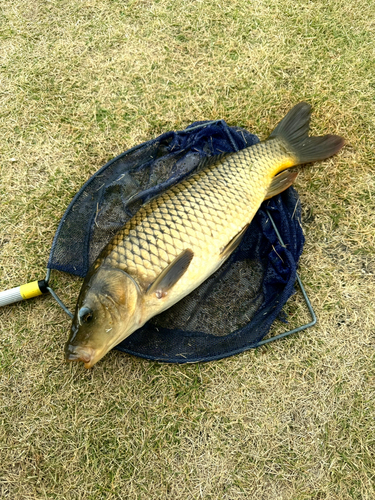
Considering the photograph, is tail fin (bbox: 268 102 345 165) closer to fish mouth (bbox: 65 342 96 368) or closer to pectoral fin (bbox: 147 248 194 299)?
pectoral fin (bbox: 147 248 194 299)

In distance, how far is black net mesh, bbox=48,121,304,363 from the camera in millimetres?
2076

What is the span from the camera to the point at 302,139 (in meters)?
2.28

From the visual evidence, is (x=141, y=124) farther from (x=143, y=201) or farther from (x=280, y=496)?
(x=280, y=496)

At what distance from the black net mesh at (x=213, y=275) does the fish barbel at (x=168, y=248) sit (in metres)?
0.23

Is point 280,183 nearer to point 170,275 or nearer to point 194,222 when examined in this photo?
point 194,222

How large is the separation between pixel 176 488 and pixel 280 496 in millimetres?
546

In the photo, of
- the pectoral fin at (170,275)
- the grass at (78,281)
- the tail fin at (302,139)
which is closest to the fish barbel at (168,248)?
the pectoral fin at (170,275)

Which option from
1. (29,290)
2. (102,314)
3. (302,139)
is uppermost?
(302,139)

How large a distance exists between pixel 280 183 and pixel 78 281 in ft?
4.30

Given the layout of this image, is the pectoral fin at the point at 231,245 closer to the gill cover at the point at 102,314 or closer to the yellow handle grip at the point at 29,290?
the gill cover at the point at 102,314

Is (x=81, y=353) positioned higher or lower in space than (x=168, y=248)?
lower

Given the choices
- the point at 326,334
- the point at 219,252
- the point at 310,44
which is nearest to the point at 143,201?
the point at 219,252

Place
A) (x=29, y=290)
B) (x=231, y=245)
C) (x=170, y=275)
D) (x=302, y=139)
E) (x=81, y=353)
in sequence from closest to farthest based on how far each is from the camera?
(x=81, y=353) → (x=170, y=275) → (x=231, y=245) → (x=29, y=290) → (x=302, y=139)

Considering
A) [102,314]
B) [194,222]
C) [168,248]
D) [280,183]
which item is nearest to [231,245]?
[194,222]
